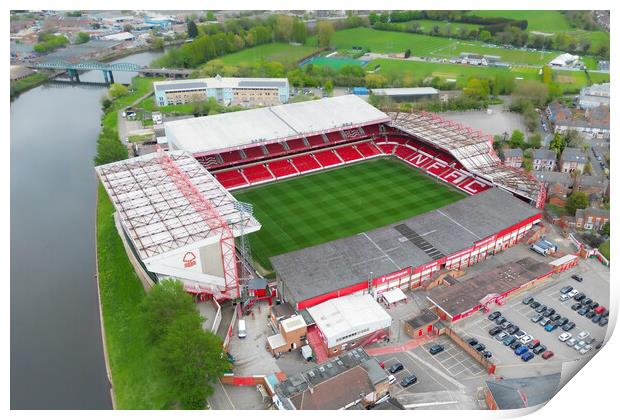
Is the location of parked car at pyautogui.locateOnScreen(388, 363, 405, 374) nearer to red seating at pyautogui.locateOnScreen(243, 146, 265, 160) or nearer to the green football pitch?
the green football pitch

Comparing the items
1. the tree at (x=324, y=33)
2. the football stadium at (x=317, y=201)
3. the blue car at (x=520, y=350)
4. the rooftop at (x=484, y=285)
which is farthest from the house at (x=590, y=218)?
the tree at (x=324, y=33)

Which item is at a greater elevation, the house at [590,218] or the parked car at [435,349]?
the house at [590,218]

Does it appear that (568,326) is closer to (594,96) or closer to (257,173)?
(257,173)

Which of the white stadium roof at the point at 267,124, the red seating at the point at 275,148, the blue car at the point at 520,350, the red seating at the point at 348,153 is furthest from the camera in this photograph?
the red seating at the point at 348,153

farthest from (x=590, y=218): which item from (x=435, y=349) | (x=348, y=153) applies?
(x=348, y=153)

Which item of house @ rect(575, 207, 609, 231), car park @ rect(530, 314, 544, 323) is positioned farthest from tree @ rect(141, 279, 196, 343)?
house @ rect(575, 207, 609, 231)

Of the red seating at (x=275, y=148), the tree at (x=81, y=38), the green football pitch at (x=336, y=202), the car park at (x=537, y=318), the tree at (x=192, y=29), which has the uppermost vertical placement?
the tree at (x=192, y=29)

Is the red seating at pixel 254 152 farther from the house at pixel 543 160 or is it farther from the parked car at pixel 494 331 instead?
the parked car at pixel 494 331

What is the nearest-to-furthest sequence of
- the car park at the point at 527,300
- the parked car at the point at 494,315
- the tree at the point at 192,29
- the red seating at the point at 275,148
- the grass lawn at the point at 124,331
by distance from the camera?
the grass lawn at the point at 124,331 < the parked car at the point at 494,315 < the car park at the point at 527,300 < the red seating at the point at 275,148 < the tree at the point at 192,29
